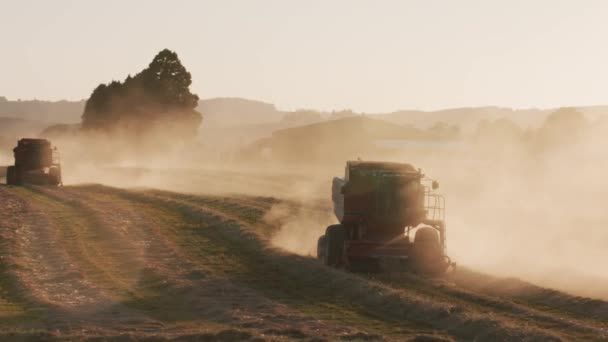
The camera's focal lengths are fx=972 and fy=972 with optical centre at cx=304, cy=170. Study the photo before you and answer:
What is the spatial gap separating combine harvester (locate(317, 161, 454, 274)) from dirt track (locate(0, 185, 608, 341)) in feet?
3.19

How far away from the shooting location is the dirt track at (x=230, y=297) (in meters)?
20.1

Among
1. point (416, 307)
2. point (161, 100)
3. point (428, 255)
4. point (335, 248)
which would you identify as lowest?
point (416, 307)

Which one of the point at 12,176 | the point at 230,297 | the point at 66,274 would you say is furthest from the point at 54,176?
the point at 230,297

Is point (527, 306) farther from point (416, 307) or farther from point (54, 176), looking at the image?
point (54, 176)

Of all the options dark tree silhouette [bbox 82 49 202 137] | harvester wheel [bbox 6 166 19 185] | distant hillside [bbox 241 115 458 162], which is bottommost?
harvester wheel [bbox 6 166 19 185]

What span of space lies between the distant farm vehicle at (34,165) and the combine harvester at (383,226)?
4004cm

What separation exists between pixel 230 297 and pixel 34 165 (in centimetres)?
4566

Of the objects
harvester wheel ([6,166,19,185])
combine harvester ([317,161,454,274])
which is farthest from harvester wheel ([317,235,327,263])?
harvester wheel ([6,166,19,185])

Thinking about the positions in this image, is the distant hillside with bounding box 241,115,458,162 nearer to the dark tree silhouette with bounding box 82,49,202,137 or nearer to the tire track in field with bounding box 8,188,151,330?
the dark tree silhouette with bounding box 82,49,202,137

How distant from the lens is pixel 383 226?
30391 millimetres

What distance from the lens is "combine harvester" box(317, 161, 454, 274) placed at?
29.3 meters

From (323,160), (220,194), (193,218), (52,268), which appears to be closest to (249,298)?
(52,268)

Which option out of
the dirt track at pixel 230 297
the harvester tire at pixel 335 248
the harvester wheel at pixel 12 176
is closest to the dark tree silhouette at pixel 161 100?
the harvester wheel at pixel 12 176

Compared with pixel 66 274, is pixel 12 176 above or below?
above
